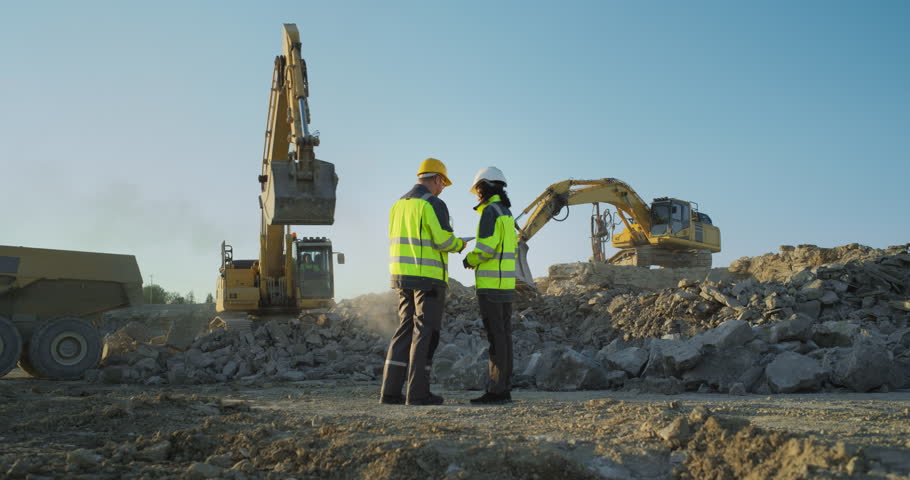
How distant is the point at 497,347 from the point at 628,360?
8.54 ft

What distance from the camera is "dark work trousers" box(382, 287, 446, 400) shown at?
5953 millimetres

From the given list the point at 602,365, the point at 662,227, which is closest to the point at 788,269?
the point at 662,227

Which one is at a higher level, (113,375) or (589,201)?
(589,201)

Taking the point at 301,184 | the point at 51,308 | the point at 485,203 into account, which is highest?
the point at 301,184

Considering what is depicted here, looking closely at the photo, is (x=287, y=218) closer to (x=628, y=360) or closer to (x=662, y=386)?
(x=628, y=360)

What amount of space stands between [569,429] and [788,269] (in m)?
20.5

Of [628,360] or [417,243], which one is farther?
[628,360]

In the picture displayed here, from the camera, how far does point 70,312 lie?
12.6 meters

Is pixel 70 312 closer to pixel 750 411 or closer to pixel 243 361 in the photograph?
pixel 243 361

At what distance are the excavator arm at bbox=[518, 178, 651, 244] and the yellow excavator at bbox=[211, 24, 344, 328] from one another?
18.6 ft

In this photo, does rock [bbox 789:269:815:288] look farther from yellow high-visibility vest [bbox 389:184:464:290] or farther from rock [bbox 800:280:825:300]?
yellow high-visibility vest [bbox 389:184:464:290]

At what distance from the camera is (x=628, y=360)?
8.20m

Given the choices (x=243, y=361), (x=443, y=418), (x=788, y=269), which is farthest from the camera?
(x=788, y=269)

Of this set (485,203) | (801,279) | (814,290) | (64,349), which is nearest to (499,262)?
(485,203)
